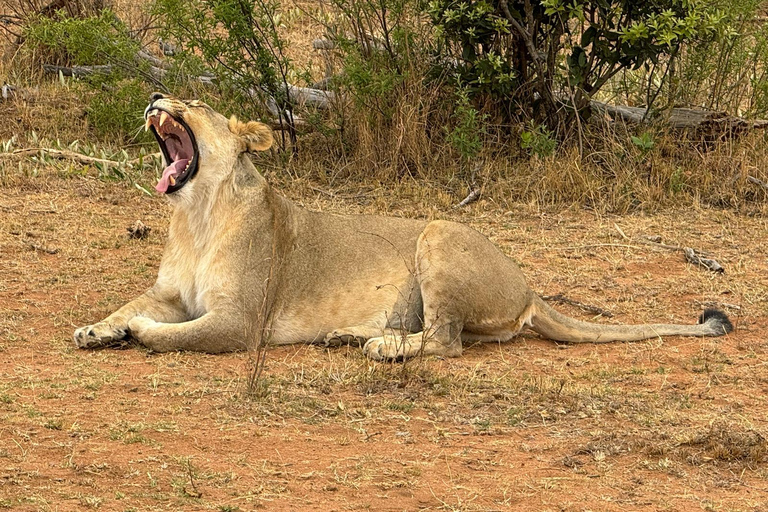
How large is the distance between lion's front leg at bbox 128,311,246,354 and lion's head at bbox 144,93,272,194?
2.17 ft

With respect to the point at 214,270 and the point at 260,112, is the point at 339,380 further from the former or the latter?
the point at 260,112

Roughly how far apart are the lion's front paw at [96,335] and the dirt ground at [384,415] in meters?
0.09

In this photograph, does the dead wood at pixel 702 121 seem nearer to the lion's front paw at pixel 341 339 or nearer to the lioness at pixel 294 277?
the lioness at pixel 294 277

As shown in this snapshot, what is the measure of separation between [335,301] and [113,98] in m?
4.81

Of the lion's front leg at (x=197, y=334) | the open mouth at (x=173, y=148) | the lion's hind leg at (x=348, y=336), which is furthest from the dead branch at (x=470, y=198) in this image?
the lion's front leg at (x=197, y=334)

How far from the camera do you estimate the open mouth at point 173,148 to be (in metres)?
5.79

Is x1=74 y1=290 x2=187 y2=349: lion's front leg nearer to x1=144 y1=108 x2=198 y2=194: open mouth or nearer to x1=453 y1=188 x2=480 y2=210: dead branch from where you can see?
x1=144 y1=108 x2=198 y2=194: open mouth

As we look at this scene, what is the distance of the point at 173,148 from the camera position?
238 inches

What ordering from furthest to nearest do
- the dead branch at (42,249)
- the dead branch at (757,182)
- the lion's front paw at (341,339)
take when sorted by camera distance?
the dead branch at (757,182)
the dead branch at (42,249)
the lion's front paw at (341,339)

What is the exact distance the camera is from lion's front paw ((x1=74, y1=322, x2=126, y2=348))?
5.59m

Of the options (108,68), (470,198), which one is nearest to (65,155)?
(108,68)

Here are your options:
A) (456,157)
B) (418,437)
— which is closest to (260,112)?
(456,157)

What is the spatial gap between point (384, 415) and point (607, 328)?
1790 millimetres

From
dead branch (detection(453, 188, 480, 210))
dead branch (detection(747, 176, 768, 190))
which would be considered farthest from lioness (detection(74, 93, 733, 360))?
dead branch (detection(747, 176, 768, 190))
